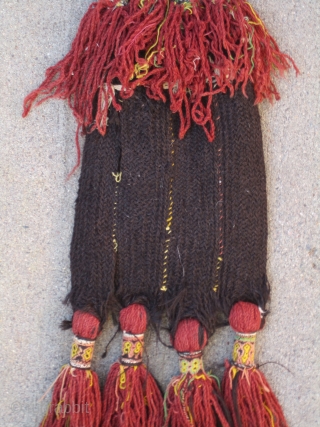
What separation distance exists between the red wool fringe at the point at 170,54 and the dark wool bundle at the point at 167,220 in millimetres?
41

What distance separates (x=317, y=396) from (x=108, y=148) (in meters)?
0.67

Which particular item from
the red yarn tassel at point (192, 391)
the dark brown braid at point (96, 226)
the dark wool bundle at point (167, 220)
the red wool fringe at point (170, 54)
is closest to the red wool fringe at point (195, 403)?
the red yarn tassel at point (192, 391)

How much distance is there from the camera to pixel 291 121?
36.6 inches

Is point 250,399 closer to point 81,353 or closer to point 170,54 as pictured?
point 81,353

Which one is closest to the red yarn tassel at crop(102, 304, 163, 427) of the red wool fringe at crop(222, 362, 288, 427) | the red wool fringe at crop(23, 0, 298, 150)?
the red wool fringe at crop(222, 362, 288, 427)

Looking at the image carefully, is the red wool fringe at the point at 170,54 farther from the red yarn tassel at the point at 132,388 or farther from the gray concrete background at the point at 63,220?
the red yarn tassel at the point at 132,388

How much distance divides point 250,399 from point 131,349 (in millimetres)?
242

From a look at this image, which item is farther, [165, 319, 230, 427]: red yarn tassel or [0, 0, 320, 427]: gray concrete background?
[0, 0, 320, 427]: gray concrete background

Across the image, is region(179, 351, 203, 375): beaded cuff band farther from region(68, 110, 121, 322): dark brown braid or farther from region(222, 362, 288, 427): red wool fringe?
region(68, 110, 121, 322): dark brown braid

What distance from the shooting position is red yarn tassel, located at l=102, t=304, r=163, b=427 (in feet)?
2.67

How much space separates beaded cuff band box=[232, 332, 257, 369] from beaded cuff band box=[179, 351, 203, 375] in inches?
2.8

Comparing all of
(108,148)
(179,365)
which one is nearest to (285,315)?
(179,365)

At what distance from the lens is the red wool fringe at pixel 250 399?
0.81 metres

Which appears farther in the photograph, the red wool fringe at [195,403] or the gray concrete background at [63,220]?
the gray concrete background at [63,220]
